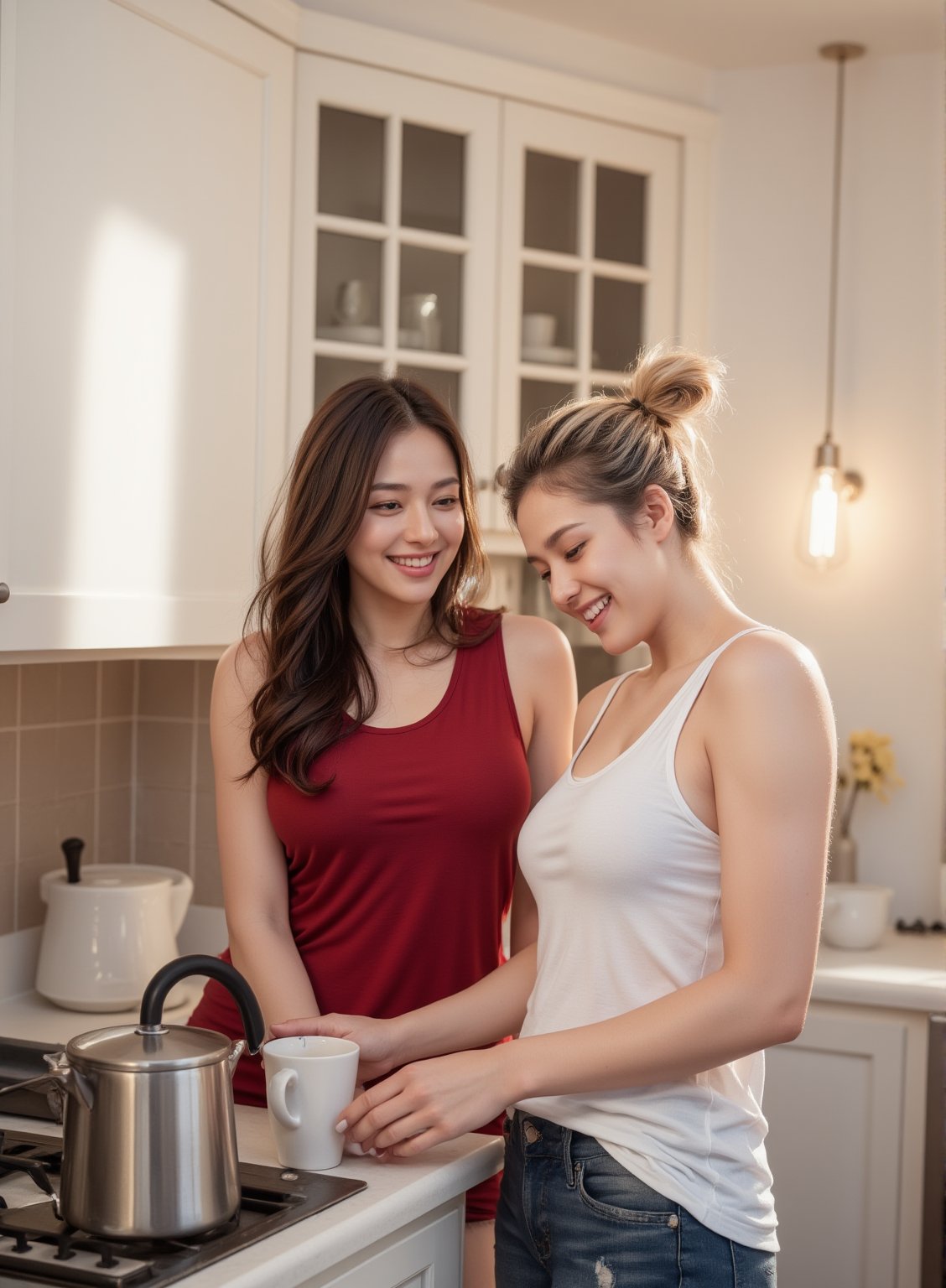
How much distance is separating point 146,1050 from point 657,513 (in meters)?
0.64

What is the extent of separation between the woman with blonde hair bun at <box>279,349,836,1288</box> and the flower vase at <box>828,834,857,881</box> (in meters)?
1.60

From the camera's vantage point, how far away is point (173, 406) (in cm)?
201

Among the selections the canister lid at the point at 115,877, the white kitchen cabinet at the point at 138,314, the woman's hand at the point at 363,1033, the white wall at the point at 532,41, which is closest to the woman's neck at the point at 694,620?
the woman's hand at the point at 363,1033

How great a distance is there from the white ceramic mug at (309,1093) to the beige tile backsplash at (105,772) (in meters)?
1.20

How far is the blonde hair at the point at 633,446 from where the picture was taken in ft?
4.21

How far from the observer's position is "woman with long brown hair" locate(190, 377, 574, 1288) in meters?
1.52

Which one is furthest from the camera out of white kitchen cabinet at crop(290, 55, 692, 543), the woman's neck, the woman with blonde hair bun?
white kitchen cabinet at crop(290, 55, 692, 543)

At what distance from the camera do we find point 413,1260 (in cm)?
124

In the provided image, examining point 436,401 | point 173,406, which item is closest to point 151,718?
point 173,406

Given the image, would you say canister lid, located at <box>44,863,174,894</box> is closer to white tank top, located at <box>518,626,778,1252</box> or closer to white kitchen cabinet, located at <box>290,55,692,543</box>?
white kitchen cabinet, located at <box>290,55,692,543</box>

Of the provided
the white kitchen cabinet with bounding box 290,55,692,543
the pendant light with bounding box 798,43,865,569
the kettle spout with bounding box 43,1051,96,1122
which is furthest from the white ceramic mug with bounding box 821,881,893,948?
the kettle spout with bounding box 43,1051,96,1122

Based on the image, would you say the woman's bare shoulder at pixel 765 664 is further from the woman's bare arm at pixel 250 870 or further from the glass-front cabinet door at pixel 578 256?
the glass-front cabinet door at pixel 578 256

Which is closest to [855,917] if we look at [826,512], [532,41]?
[826,512]

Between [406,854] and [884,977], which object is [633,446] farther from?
[884,977]
